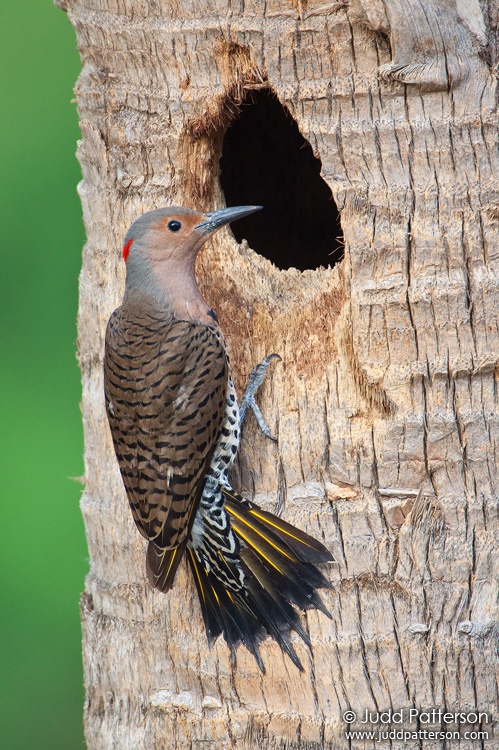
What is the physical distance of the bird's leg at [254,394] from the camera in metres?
3.23

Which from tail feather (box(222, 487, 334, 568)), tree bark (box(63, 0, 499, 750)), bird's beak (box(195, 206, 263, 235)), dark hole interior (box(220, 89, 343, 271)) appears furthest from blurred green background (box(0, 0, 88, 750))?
bird's beak (box(195, 206, 263, 235))

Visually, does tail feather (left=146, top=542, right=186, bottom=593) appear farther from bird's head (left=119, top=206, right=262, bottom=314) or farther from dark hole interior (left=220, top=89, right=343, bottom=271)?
dark hole interior (left=220, top=89, right=343, bottom=271)

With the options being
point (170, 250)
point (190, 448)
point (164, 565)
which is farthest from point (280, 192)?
point (164, 565)

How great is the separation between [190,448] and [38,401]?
8.36ft

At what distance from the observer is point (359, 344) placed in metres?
3.06

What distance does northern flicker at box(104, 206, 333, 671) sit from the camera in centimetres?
314

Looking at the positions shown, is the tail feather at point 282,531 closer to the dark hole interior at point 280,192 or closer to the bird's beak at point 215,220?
the bird's beak at point 215,220

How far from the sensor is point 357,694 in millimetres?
3053

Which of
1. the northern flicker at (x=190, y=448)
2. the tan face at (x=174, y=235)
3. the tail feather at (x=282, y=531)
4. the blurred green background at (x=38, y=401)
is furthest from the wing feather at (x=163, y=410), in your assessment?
the blurred green background at (x=38, y=401)

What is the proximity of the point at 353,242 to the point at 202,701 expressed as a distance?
1562 mm

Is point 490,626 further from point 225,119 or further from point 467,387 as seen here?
point 225,119

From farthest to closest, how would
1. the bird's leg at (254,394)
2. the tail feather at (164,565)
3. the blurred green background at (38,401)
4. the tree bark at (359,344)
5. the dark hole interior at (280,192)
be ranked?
the blurred green background at (38,401) < the dark hole interior at (280,192) < the bird's leg at (254,394) < the tail feather at (164,565) < the tree bark at (359,344)

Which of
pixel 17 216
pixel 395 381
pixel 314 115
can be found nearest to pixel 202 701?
pixel 395 381

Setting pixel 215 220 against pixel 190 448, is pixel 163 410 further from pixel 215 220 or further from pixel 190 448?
pixel 215 220
